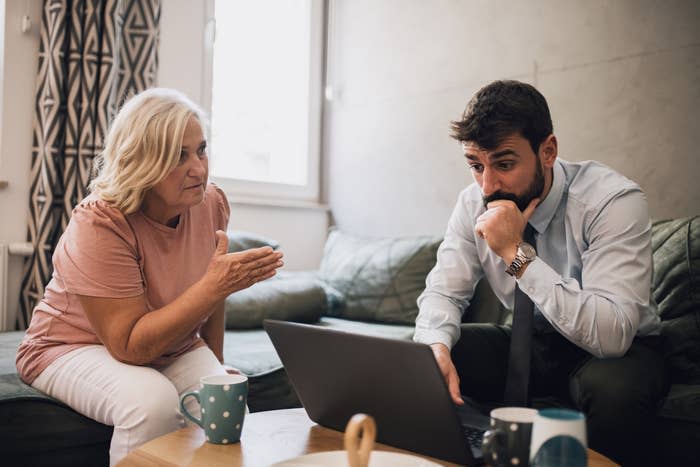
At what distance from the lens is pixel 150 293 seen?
1.44 metres

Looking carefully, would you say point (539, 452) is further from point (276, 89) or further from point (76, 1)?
point (276, 89)

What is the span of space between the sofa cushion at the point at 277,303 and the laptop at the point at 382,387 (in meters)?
1.32

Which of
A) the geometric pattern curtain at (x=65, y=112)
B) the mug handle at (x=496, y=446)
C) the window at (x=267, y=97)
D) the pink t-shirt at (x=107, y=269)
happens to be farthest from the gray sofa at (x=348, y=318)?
the window at (x=267, y=97)

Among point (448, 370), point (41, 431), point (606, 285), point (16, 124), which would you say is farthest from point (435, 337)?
point (16, 124)

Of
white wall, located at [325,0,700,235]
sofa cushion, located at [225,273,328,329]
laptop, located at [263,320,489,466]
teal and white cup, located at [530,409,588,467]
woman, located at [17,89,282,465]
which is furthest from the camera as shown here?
sofa cushion, located at [225,273,328,329]

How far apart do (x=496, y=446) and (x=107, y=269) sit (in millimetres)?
893

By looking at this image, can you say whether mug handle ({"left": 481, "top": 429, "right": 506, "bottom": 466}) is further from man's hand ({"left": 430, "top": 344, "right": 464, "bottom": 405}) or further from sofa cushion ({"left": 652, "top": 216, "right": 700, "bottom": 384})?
sofa cushion ({"left": 652, "top": 216, "right": 700, "bottom": 384})

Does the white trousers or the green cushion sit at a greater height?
the green cushion

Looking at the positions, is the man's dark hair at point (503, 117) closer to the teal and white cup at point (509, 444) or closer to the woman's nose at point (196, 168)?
the woman's nose at point (196, 168)

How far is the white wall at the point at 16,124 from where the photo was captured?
7.93 ft

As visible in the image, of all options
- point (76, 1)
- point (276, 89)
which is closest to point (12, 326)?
point (76, 1)

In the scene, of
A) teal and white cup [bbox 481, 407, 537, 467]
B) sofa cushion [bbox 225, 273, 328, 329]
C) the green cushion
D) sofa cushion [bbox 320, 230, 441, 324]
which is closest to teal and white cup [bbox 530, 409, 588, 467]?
teal and white cup [bbox 481, 407, 537, 467]

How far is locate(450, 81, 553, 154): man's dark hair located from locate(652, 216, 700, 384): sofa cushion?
1.88ft

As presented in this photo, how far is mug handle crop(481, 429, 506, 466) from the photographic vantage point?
0.75 metres
